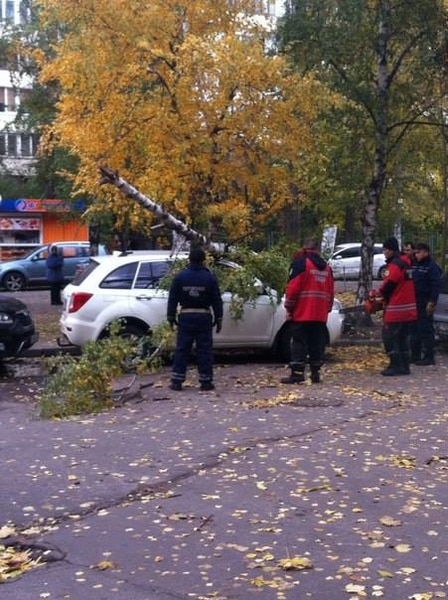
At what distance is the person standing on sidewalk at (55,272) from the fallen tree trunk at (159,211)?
29.5 feet

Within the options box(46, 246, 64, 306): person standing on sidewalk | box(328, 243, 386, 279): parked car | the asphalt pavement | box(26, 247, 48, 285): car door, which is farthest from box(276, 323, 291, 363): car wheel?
box(26, 247, 48, 285): car door

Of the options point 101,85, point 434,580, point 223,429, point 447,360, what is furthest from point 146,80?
point 434,580

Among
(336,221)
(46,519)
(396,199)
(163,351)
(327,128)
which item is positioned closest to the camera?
(46,519)

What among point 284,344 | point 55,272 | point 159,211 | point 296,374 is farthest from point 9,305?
point 55,272

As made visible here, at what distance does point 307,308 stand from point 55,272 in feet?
45.7

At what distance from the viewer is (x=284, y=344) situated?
1422 centimetres

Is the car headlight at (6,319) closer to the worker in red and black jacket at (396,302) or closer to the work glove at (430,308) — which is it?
the worker in red and black jacket at (396,302)

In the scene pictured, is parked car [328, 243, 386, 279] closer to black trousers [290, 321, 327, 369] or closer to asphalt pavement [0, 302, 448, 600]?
black trousers [290, 321, 327, 369]

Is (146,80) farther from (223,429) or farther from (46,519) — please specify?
(46,519)

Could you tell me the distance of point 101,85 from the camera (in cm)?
1572

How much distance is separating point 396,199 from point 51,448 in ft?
54.8

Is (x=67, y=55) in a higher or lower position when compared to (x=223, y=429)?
higher

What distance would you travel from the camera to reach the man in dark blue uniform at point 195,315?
11445 millimetres

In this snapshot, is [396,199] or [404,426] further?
[396,199]
